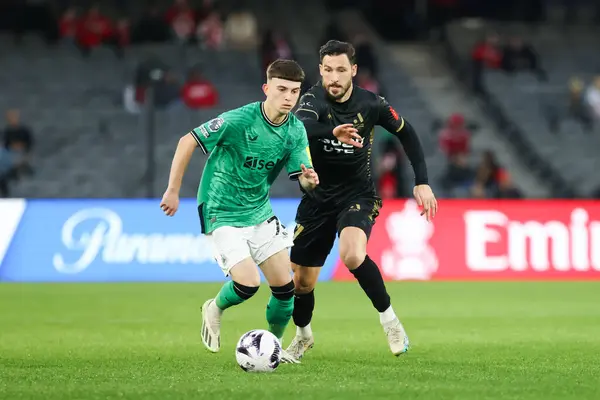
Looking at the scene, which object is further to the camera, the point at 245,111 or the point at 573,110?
the point at 573,110

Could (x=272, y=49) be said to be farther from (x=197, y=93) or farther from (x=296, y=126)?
(x=296, y=126)

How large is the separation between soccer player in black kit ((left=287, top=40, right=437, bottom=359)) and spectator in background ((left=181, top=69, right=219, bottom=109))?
14.8m

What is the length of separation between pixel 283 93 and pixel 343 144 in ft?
3.12

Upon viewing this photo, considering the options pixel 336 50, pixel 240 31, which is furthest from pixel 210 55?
pixel 336 50

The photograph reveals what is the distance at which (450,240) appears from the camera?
1848 centimetres

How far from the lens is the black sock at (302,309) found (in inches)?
364

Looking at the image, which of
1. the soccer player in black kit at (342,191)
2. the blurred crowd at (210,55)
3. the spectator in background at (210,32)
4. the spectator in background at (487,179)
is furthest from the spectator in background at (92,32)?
the soccer player in black kit at (342,191)

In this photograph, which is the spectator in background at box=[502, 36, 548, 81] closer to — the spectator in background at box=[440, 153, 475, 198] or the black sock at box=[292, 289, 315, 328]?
the spectator in background at box=[440, 153, 475, 198]

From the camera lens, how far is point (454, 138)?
24281 millimetres

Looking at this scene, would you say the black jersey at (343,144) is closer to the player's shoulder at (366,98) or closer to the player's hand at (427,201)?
the player's shoulder at (366,98)

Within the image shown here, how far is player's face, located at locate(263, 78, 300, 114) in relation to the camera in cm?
835

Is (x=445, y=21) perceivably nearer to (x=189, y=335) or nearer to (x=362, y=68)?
(x=362, y=68)

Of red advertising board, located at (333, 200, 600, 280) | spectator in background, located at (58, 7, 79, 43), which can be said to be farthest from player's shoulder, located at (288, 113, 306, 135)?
spectator in background, located at (58, 7, 79, 43)

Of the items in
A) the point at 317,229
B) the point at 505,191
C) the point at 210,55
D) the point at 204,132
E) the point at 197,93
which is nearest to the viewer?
the point at 204,132
